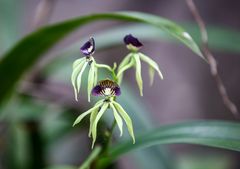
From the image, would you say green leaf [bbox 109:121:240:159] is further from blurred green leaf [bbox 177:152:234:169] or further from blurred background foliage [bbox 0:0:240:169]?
blurred green leaf [bbox 177:152:234:169]

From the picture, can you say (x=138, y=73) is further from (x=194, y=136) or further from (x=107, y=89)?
(x=194, y=136)

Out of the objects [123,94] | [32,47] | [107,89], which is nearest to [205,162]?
[123,94]

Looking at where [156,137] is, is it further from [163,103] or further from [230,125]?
[163,103]

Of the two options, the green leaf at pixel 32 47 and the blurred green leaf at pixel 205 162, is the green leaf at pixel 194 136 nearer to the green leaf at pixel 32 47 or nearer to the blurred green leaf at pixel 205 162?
the green leaf at pixel 32 47

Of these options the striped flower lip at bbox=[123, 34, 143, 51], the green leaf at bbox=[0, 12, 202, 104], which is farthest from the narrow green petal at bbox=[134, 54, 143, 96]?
the green leaf at bbox=[0, 12, 202, 104]

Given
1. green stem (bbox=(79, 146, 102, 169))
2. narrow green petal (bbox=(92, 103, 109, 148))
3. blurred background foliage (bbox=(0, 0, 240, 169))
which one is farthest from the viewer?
blurred background foliage (bbox=(0, 0, 240, 169))

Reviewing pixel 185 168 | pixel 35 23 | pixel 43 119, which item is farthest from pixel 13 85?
pixel 185 168
